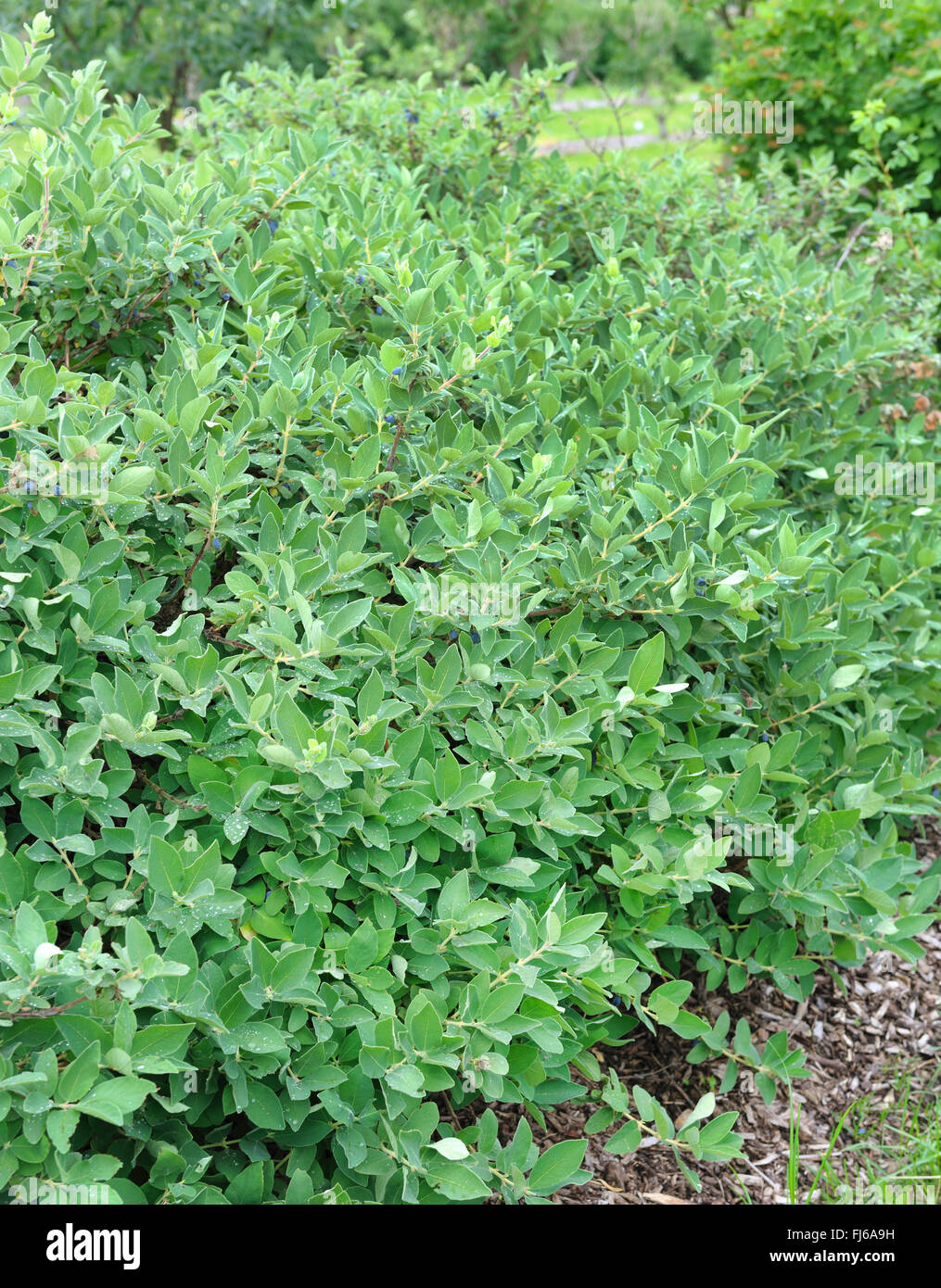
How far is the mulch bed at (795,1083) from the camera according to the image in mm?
2561

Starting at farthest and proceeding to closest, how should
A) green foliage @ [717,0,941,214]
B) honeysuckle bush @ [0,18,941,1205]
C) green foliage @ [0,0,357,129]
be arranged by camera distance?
green foliage @ [0,0,357,129] → green foliage @ [717,0,941,214] → honeysuckle bush @ [0,18,941,1205]

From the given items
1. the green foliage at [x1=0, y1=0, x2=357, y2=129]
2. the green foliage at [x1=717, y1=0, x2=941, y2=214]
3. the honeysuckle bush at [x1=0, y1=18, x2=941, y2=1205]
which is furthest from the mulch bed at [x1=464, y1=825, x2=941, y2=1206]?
the green foliage at [x1=0, y1=0, x2=357, y2=129]

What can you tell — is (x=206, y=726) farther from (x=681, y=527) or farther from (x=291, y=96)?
(x=291, y=96)

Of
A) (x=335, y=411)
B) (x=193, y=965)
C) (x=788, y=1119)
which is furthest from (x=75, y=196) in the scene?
(x=788, y=1119)

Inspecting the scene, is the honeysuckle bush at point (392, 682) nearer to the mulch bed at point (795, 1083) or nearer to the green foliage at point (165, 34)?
the mulch bed at point (795, 1083)

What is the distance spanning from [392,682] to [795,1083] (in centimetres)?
164

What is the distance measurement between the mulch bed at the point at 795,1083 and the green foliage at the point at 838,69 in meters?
5.41

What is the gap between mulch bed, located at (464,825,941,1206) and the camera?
2.56 m

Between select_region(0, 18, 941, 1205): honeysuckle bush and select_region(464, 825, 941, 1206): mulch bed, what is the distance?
10cm

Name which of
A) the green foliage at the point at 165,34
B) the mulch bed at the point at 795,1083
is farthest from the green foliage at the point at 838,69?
the mulch bed at the point at 795,1083

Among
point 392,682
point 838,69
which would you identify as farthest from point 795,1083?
point 838,69

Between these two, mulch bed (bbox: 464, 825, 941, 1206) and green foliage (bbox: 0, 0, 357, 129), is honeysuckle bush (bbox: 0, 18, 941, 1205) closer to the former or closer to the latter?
mulch bed (bbox: 464, 825, 941, 1206)

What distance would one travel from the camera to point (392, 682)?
7.32 feet
